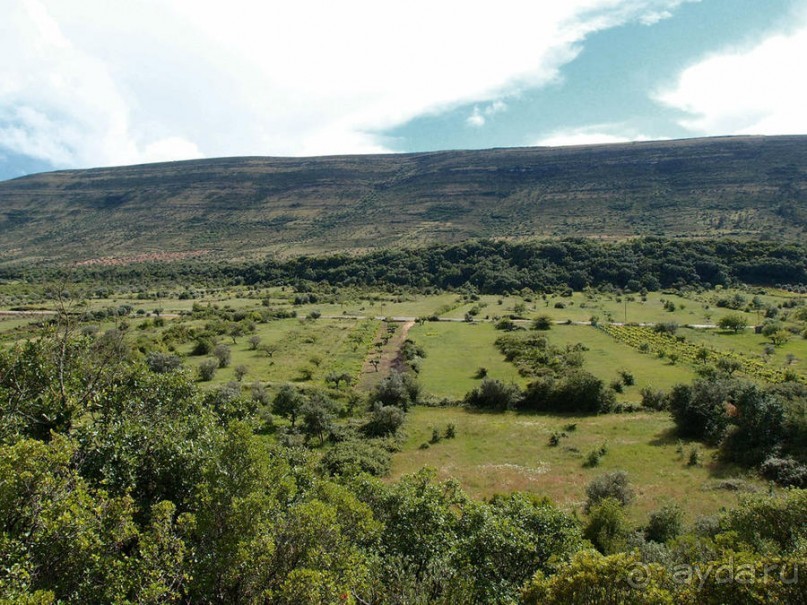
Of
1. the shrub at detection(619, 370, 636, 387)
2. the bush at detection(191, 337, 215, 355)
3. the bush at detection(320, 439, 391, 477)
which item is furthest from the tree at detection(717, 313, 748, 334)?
the bush at detection(191, 337, 215, 355)

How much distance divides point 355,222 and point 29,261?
10026cm

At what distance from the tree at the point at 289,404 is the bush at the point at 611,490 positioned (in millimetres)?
21472

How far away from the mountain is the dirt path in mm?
85306

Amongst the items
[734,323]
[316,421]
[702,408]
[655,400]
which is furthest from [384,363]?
[734,323]

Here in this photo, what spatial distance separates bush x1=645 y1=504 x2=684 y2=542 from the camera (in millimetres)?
20719

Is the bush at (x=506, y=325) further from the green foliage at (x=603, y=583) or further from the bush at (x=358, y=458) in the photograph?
the green foliage at (x=603, y=583)

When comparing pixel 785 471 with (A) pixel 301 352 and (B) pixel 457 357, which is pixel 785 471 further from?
(A) pixel 301 352

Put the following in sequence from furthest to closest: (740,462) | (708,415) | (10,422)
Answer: (708,415) < (740,462) < (10,422)

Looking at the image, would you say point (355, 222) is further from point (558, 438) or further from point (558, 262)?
point (558, 438)

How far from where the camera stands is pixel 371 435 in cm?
3597

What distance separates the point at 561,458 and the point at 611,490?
695cm

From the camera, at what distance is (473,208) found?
174 metres

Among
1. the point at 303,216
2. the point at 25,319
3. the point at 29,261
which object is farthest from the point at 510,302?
the point at 29,261

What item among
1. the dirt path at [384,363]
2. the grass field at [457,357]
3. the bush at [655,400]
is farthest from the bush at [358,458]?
the bush at [655,400]
